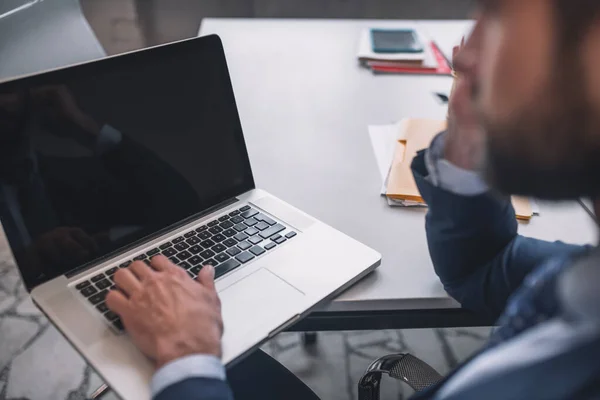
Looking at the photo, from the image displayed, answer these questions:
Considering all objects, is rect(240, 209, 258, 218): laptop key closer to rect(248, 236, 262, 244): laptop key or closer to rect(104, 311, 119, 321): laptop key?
rect(248, 236, 262, 244): laptop key

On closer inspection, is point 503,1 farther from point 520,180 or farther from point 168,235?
point 168,235

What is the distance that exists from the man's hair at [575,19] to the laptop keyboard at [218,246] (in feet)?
1.68

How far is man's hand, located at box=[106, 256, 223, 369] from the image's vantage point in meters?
0.63

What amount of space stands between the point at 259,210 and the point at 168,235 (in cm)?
16

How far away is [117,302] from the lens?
0.68 meters

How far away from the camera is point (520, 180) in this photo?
0.48 m

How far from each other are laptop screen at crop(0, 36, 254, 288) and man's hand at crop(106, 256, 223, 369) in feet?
0.36

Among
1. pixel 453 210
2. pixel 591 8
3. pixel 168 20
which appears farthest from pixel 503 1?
pixel 168 20

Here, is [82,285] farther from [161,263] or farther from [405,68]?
[405,68]

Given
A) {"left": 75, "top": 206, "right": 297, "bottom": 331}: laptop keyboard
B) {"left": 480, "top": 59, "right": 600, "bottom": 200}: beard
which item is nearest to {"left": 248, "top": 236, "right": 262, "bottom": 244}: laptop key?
{"left": 75, "top": 206, "right": 297, "bottom": 331}: laptop keyboard

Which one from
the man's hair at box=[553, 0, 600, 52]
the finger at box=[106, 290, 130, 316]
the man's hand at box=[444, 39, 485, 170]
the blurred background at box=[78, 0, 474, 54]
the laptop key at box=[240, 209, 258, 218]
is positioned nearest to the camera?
the man's hair at box=[553, 0, 600, 52]

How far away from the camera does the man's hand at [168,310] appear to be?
630 mm

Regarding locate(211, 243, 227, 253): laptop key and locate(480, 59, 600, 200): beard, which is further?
locate(211, 243, 227, 253): laptop key

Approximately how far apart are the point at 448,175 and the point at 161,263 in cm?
43
